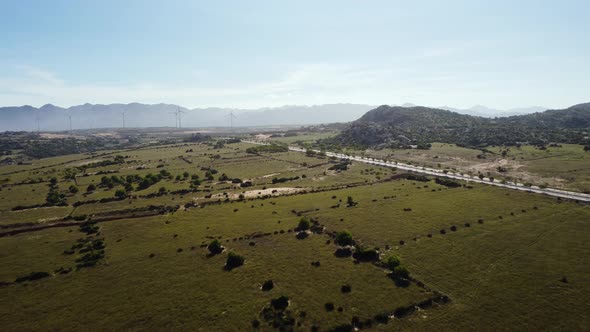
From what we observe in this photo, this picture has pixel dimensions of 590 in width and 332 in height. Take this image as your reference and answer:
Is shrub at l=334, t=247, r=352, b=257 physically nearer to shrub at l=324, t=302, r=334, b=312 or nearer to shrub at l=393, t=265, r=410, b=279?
shrub at l=393, t=265, r=410, b=279

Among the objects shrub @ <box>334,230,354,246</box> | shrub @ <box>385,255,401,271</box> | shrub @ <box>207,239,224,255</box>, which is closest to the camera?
shrub @ <box>385,255,401,271</box>

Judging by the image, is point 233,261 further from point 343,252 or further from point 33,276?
point 33,276

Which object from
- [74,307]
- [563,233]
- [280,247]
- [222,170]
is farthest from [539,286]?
[222,170]

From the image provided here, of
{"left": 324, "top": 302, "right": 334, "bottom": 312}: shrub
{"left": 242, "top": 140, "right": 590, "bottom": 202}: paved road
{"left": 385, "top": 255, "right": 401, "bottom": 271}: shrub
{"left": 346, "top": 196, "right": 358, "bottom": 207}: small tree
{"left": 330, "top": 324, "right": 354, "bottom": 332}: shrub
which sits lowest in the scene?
{"left": 330, "top": 324, "right": 354, "bottom": 332}: shrub

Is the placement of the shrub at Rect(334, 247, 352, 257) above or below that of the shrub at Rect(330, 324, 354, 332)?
above

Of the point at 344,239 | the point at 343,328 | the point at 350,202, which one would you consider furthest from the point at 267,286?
the point at 350,202

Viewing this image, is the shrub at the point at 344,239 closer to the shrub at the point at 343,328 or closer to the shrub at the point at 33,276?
the shrub at the point at 343,328

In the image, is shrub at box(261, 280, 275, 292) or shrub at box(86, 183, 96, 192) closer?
shrub at box(261, 280, 275, 292)

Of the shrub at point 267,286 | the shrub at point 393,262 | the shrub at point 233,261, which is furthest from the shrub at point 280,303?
the shrub at point 393,262

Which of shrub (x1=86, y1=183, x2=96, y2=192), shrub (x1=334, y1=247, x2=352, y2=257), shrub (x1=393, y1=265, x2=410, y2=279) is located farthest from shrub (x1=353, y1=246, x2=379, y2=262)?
shrub (x1=86, y1=183, x2=96, y2=192)
